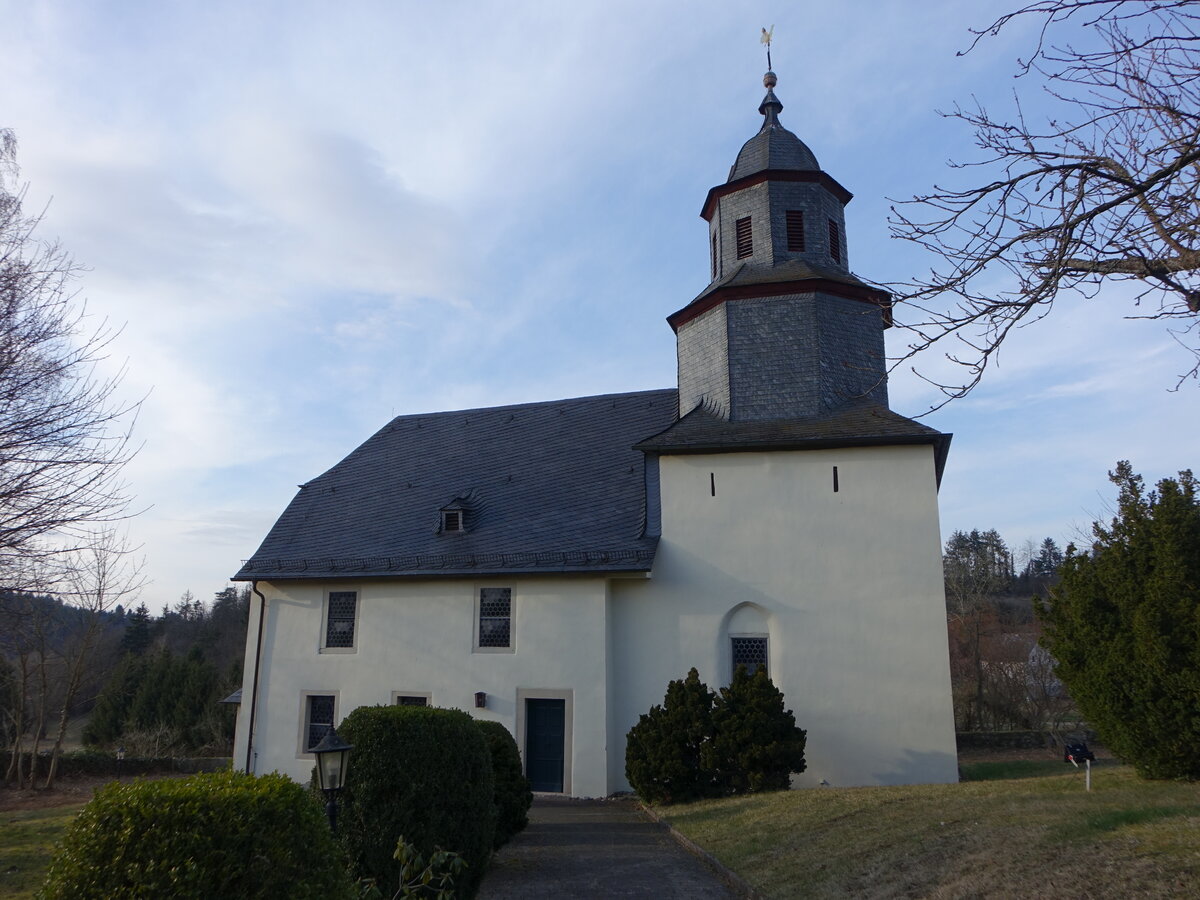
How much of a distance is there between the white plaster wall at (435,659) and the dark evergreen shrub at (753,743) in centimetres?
270

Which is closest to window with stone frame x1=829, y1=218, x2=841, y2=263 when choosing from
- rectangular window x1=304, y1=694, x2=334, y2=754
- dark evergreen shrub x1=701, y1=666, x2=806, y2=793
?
dark evergreen shrub x1=701, y1=666, x2=806, y2=793

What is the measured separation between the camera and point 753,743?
13.0 metres

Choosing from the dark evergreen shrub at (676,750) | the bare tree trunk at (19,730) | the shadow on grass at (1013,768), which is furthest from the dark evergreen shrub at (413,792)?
the bare tree trunk at (19,730)

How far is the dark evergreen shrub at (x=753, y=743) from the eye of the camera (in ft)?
42.3

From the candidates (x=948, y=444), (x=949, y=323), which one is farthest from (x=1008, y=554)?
(x=949, y=323)

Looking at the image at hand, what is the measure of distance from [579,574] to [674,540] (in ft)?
6.33

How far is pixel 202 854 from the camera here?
373cm

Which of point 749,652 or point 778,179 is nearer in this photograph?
point 749,652

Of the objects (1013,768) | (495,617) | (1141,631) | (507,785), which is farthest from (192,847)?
(1013,768)

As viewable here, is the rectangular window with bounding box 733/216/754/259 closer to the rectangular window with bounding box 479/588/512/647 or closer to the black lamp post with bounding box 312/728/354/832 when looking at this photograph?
the rectangular window with bounding box 479/588/512/647

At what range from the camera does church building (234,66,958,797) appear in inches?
581

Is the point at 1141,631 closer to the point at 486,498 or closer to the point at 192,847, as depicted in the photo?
the point at 192,847

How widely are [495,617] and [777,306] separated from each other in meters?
8.40

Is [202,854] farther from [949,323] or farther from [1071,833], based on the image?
[1071,833]
